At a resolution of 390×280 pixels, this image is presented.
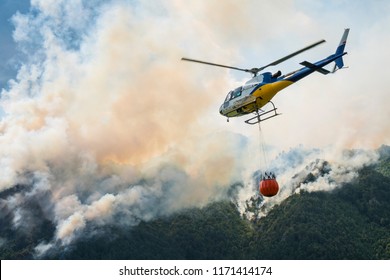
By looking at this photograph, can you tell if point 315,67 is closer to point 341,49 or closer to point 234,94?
point 341,49

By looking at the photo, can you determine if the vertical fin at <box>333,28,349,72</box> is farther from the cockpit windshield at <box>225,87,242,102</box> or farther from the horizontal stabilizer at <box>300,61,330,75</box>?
the cockpit windshield at <box>225,87,242,102</box>

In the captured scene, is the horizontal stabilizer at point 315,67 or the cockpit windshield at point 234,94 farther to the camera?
the cockpit windshield at point 234,94

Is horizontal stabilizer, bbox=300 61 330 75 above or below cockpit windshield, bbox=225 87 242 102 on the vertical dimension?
below

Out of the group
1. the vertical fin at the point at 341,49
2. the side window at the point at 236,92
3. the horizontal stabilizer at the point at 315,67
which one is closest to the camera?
the horizontal stabilizer at the point at 315,67

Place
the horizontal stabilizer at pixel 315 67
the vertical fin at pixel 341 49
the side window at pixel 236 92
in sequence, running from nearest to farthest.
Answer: the horizontal stabilizer at pixel 315 67, the vertical fin at pixel 341 49, the side window at pixel 236 92

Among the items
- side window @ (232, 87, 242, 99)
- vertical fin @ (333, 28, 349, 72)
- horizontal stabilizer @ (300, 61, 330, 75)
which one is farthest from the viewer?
side window @ (232, 87, 242, 99)

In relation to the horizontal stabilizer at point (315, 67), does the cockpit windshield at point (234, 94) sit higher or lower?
higher

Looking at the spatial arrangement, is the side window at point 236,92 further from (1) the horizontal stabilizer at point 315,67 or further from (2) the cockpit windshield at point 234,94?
(1) the horizontal stabilizer at point 315,67
